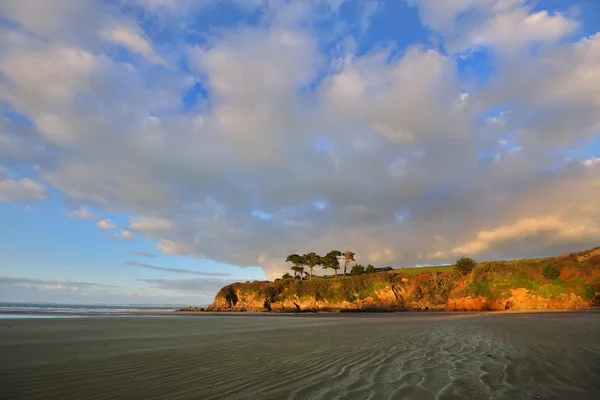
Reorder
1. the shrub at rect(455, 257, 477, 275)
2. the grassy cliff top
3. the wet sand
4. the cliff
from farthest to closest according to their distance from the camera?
the shrub at rect(455, 257, 477, 275) < the grassy cliff top < the cliff < the wet sand

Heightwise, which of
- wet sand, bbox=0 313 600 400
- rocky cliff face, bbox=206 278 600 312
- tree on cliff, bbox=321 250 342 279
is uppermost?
tree on cliff, bbox=321 250 342 279

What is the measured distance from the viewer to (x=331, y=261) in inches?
4274

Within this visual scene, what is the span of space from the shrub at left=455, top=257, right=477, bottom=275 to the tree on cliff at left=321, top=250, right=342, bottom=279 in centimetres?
4710

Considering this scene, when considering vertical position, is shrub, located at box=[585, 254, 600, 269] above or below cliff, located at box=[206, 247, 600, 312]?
above

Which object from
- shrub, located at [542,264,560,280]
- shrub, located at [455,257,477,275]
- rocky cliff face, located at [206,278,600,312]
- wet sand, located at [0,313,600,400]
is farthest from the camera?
shrub, located at [455,257,477,275]

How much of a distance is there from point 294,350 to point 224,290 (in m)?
84.5

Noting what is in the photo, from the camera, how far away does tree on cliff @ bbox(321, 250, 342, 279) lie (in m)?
108

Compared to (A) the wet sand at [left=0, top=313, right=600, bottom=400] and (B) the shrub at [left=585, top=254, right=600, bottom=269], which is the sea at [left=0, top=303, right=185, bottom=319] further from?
(B) the shrub at [left=585, top=254, right=600, bottom=269]

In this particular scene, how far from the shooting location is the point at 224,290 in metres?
90.9

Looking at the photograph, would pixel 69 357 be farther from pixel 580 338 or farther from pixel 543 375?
pixel 580 338

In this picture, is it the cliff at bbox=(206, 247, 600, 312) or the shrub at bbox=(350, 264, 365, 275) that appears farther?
the shrub at bbox=(350, 264, 365, 275)

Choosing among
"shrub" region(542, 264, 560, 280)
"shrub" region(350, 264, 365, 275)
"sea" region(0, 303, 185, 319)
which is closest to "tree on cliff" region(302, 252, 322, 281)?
"shrub" region(350, 264, 365, 275)

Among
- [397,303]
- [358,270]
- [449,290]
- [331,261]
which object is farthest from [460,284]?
[331,261]

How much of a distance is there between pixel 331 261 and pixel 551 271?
6317cm
